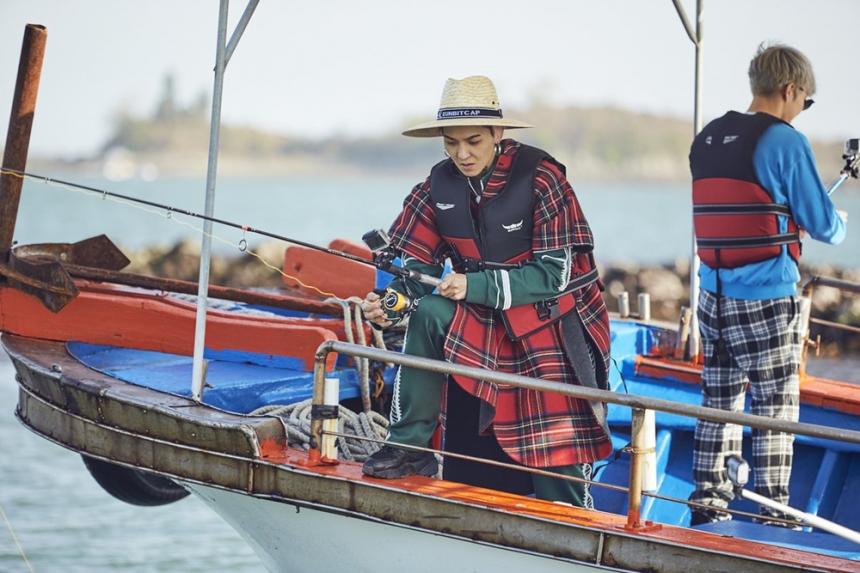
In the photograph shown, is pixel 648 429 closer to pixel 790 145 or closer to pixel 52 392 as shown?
pixel 790 145

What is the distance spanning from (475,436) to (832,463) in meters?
2.02

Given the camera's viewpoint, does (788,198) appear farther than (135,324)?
No

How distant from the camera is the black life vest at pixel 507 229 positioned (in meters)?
4.78

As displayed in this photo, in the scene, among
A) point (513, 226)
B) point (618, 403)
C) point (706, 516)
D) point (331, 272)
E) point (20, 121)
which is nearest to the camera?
point (618, 403)

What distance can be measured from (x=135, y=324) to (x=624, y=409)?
2.38 meters

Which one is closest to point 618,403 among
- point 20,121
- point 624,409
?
point 624,409

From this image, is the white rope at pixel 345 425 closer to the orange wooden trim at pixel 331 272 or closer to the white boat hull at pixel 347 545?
the white boat hull at pixel 347 545

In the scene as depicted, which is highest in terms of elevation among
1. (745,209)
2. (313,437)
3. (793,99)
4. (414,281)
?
(793,99)

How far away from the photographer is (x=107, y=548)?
11273mm

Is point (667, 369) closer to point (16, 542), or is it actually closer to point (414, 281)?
point (414, 281)

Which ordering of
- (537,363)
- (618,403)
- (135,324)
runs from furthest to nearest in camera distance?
(135,324), (537,363), (618,403)

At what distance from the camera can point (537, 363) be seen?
16.1ft

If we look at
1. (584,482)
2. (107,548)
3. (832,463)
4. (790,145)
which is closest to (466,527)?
(584,482)

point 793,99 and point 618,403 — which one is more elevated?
point 793,99
